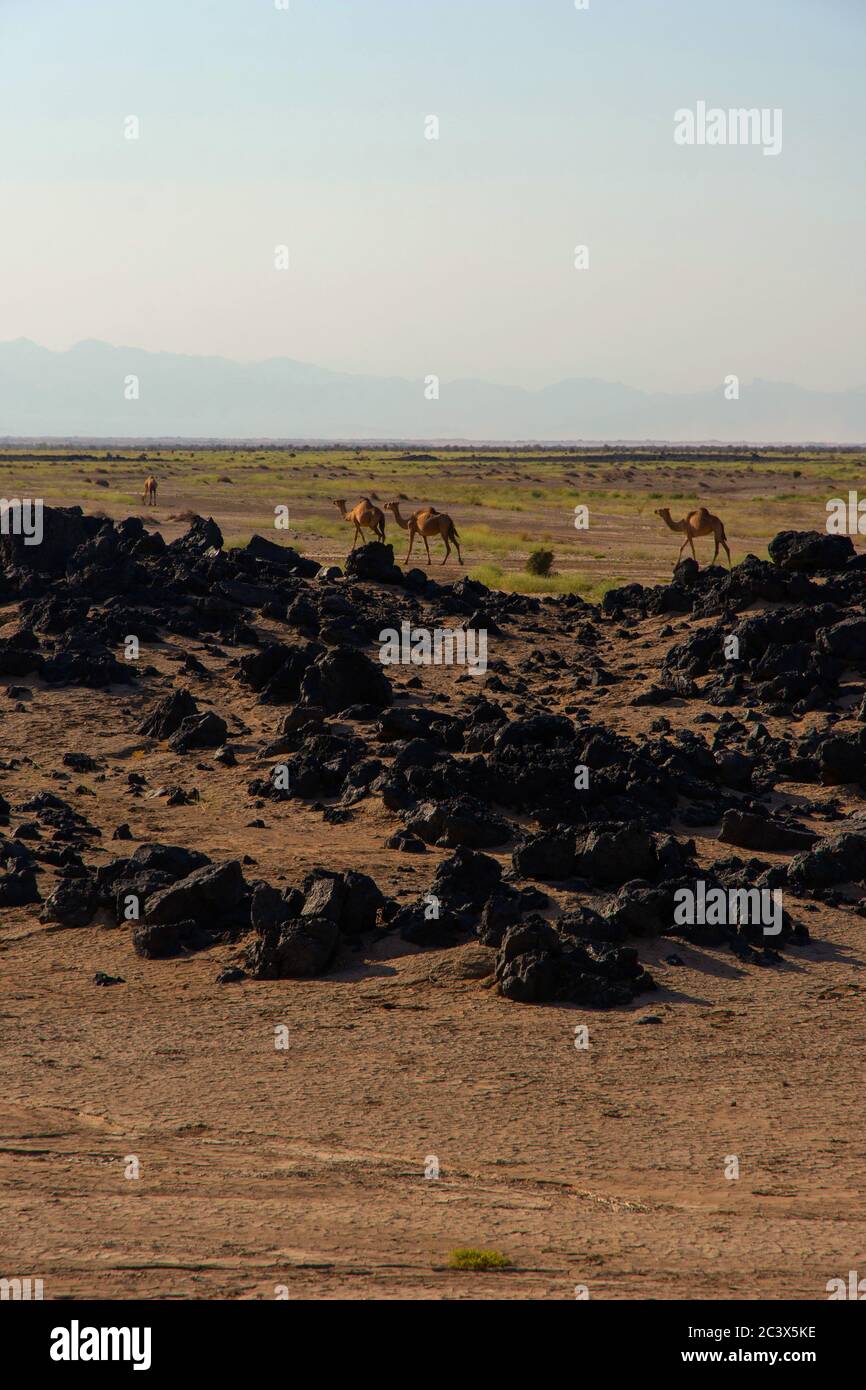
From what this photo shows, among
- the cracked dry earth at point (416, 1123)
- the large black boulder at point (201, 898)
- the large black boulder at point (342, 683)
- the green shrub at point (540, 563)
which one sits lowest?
the cracked dry earth at point (416, 1123)

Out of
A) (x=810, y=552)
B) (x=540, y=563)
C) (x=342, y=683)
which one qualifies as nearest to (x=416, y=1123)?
(x=342, y=683)

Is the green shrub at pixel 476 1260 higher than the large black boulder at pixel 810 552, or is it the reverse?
the large black boulder at pixel 810 552

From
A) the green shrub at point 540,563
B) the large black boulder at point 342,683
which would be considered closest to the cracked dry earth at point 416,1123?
the large black boulder at point 342,683

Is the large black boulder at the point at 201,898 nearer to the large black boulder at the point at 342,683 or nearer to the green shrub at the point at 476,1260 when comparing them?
the green shrub at the point at 476,1260

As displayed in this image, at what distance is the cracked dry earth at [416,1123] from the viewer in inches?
280

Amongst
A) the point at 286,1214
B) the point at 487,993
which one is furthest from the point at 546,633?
the point at 286,1214

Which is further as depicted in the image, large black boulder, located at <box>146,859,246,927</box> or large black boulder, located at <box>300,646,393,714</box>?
large black boulder, located at <box>300,646,393,714</box>

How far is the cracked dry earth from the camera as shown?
7113 millimetres

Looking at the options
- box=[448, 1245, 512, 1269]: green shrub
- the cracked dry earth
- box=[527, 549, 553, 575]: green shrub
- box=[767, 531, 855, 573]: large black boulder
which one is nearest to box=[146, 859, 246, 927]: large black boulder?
the cracked dry earth

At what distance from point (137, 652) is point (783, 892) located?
45.3 ft

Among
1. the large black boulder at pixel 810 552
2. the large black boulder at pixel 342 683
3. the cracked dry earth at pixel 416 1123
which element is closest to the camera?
the cracked dry earth at pixel 416 1123

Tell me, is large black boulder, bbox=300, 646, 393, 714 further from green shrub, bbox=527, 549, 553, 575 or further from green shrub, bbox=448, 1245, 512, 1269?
green shrub, bbox=527, 549, 553, 575

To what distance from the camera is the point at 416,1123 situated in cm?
938

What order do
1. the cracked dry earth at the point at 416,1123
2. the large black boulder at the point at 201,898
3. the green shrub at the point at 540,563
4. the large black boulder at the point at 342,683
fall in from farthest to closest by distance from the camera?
the green shrub at the point at 540,563 < the large black boulder at the point at 342,683 < the large black boulder at the point at 201,898 < the cracked dry earth at the point at 416,1123
